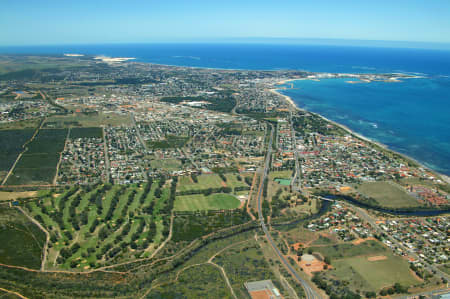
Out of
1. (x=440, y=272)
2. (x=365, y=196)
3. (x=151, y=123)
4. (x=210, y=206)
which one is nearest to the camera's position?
(x=440, y=272)

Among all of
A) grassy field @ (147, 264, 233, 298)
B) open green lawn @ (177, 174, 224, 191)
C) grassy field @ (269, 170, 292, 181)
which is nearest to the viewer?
grassy field @ (147, 264, 233, 298)

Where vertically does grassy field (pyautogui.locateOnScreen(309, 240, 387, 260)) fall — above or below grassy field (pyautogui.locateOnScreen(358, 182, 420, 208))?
below

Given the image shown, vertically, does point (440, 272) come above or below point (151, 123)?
below

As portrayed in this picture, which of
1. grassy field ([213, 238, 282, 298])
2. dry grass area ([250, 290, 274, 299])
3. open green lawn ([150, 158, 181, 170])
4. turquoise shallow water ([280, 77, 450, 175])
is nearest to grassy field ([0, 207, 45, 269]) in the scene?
grassy field ([213, 238, 282, 298])

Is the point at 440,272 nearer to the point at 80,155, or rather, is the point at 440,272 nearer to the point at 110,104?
the point at 80,155

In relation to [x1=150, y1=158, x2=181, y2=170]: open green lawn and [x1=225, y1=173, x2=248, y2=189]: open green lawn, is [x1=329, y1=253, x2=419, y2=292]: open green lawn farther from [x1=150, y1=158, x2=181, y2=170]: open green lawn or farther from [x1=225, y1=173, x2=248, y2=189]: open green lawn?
[x1=150, y1=158, x2=181, y2=170]: open green lawn

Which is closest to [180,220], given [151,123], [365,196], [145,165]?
[145,165]
